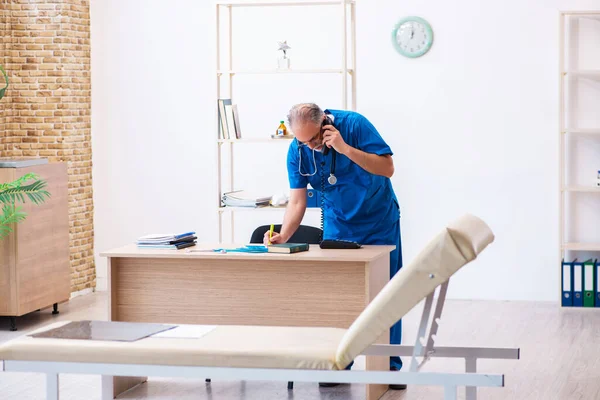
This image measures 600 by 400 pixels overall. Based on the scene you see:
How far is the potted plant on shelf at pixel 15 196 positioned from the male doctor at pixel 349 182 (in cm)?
176

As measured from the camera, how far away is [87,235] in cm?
708

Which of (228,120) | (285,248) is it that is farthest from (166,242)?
(228,120)

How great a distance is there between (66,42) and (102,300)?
1959mm

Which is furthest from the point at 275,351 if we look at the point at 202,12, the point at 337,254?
the point at 202,12

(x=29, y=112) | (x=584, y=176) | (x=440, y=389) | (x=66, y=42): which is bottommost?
(x=440, y=389)

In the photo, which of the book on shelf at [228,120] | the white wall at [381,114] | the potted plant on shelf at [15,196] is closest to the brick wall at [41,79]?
the white wall at [381,114]

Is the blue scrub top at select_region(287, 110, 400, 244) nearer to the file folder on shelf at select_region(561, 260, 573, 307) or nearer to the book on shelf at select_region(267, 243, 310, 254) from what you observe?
the book on shelf at select_region(267, 243, 310, 254)

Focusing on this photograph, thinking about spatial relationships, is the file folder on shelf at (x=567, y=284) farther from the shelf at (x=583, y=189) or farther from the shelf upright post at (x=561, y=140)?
the shelf at (x=583, y=189)

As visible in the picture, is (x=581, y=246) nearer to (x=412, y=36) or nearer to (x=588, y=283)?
(x=588, y=283)

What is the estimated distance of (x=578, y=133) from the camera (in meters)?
6.55

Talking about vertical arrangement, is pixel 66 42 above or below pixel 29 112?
above

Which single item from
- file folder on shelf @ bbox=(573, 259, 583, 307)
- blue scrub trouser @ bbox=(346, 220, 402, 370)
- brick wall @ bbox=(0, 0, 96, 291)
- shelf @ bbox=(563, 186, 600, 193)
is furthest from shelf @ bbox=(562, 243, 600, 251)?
brick wall @ bbox=(0, 0, 96, 291)

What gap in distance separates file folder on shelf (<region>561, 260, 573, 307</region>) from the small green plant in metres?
3.59

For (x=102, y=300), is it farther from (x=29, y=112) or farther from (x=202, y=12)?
(x=202, y=12)
